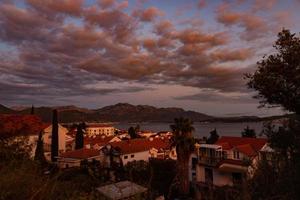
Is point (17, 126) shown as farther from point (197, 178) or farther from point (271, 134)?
point (197, 178)

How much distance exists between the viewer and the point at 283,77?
11461mm

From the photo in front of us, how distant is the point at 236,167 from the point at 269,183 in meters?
29.4

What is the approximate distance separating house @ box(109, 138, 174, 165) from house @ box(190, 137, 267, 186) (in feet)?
39.8

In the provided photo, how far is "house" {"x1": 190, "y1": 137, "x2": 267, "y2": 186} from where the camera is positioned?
34.3 metres

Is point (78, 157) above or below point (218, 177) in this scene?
above

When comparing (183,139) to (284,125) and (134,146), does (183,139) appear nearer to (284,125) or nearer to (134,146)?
(134,146)

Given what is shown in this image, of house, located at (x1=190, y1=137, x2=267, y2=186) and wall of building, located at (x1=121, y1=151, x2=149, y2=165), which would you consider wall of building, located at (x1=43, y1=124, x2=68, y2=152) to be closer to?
wall of building, located at (x1=121, y1=151, x2=149, y2=165)

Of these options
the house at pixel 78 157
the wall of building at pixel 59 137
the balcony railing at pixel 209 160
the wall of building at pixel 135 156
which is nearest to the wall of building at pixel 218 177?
the balcony railing at pixel 209 160

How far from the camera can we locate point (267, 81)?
11820mm

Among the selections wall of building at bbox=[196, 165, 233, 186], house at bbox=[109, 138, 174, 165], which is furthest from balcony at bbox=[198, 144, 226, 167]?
house at bbox=[109, 138, 174, 165]

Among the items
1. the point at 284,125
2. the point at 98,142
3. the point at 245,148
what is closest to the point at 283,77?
the point at 284,125

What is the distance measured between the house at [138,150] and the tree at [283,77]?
120 ft

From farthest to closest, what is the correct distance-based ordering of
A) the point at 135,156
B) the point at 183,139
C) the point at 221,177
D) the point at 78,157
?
the point at 135,156 < the point at 78,157 < the point at 183,139 < the point at 221,177

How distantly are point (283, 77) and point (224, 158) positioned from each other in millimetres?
26026
